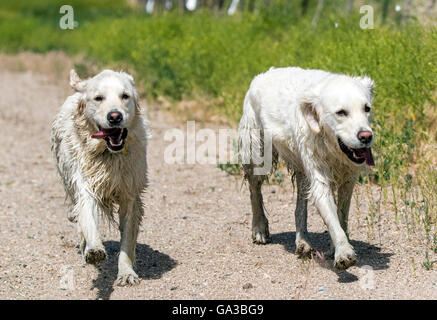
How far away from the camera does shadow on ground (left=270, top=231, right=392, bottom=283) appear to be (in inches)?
237

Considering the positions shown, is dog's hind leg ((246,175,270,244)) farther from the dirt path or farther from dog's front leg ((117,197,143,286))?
dog's front leg ((117,197,143,286))

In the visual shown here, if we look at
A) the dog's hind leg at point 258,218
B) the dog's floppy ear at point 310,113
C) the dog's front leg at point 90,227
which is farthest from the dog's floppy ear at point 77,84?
the dog's hind leg at point 258,218

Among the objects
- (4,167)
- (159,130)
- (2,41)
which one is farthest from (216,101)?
(2,41)

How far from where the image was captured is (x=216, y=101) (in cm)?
1412

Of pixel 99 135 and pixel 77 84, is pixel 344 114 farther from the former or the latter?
pixel 77 84

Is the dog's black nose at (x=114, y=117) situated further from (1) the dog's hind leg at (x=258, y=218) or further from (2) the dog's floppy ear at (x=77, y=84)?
(1) the dog's hind leg at (x=258, y=218)

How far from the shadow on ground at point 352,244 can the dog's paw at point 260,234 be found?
5.3 inches

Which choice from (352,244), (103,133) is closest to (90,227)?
(103,133)

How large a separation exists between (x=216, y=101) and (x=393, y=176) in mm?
6499

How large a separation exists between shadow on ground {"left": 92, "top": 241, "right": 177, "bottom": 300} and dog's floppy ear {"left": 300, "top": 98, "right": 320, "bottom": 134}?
5.94ft

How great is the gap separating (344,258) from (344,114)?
1.15 meters

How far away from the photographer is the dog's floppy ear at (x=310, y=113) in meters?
6.04

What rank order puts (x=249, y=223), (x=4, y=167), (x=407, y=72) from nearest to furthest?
(x=249, y=223)
(x=407, y=72)
(x=4, y=167)
